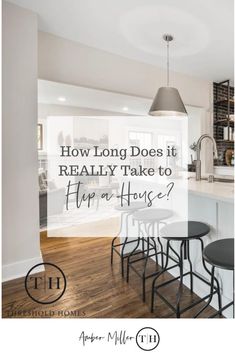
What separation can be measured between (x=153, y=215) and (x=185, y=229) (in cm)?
37

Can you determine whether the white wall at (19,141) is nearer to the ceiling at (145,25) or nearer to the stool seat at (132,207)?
the ceiling at (145,25)

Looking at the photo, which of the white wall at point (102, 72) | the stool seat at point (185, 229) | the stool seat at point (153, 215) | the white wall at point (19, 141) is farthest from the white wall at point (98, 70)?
the stool seat at point (185, 229)

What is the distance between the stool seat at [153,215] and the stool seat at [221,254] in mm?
A: 543

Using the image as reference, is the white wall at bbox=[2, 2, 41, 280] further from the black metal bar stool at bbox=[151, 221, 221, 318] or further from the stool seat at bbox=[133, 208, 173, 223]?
the black metal bar stool at bbox=[151, 221, 221, 318]

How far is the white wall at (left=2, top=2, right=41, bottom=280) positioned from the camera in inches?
73.6

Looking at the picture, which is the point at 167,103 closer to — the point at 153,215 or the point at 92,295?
the point at 153,215

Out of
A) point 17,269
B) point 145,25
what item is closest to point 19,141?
point 17,269

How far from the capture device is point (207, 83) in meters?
3.70

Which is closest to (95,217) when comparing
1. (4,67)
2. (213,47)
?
(4,67)

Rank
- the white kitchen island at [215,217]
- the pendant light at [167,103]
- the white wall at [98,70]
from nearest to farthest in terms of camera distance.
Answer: the white kitchen island at [215,217], the pendant light at [167,103], the white wall at [98,70]

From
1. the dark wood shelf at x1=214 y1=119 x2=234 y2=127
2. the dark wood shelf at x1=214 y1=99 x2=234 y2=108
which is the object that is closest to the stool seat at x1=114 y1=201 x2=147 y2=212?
the dark wood shelf at x1=214 y1=119 x2=234 y2=127

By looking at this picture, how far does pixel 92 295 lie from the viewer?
164 cm

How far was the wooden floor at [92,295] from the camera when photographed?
144cm

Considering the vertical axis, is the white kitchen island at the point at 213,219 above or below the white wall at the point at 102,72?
below
